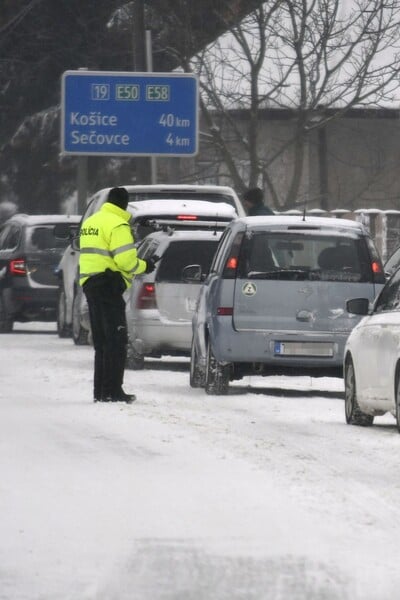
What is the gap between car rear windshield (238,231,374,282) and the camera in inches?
702

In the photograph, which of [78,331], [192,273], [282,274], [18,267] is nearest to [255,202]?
[192,273]

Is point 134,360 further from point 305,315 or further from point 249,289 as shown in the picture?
point 305,315

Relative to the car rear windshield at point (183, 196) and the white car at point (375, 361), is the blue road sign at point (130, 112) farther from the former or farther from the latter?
the white car at point (375, 361)

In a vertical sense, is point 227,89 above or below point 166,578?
above

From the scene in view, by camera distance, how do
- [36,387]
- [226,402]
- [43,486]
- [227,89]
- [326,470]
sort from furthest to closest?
[227,89]
[36,387]
[226,402]
[326,470]
[43,486]

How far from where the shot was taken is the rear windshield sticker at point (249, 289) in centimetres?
1777

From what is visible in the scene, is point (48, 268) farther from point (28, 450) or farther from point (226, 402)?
point (28, 450)

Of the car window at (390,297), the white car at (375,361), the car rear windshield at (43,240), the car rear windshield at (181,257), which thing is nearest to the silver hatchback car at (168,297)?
the car rear windshield at (181,257)

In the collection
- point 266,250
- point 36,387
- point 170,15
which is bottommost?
point 36,387

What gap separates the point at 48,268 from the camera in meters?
29.7

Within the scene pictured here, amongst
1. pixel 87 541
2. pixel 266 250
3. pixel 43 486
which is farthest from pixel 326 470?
pixel 266 250

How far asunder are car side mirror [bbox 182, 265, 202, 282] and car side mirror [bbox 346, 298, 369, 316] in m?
4.25

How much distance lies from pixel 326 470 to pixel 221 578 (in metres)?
3.61

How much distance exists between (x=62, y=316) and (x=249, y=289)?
1071 centimetres
